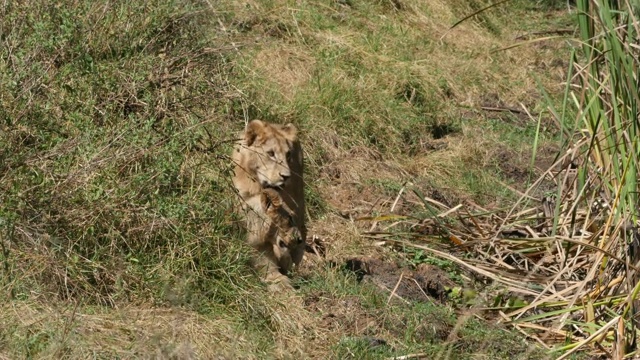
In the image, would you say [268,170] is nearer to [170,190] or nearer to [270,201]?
[270,201]

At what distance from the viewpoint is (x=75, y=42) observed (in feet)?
25.8

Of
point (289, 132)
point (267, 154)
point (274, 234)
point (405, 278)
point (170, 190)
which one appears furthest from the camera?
point (289, 132)

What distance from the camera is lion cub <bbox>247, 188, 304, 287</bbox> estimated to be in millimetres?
7762

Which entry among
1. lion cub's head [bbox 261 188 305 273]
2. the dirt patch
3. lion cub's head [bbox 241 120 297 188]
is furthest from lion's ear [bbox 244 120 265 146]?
the dirt patch

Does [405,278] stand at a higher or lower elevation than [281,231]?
lower

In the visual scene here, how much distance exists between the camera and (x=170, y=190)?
282 inches

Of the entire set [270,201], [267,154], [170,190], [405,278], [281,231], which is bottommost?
[405,278]

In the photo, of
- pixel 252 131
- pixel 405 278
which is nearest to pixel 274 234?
pixel 252 131

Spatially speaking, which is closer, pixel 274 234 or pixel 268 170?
pixel 274 234

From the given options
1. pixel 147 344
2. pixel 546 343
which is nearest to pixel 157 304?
pixel 147 344

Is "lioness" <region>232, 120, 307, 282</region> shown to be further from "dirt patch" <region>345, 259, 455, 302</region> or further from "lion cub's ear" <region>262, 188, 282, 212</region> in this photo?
"dirt patch" <region>345, 259, 455, 302</region>

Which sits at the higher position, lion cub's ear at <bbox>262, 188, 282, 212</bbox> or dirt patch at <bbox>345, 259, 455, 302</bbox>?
lion cub's ear at <bbox>262, 188, 282, 212</bbox>

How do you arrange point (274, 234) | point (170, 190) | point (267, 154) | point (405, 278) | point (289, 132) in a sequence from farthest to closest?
point (289, 132)
point (405, 278)
point (267, 154)
point (274, 234)
point (170, 190)

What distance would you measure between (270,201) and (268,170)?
219 millimetres
